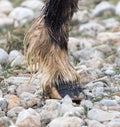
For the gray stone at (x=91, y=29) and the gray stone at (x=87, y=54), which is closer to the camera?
the gray stone at (x=87, y=54)

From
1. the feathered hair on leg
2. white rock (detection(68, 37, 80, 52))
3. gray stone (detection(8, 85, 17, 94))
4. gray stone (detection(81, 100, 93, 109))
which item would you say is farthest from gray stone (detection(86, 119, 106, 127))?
white rock (detection(68, 37, 80, 52))

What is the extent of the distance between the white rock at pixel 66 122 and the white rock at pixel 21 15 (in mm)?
5667

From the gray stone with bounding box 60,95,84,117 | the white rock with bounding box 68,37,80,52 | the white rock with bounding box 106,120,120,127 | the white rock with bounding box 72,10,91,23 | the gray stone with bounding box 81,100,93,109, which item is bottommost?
the white rock with bounding box 106,120,120,127

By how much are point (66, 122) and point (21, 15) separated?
6050 millimetres

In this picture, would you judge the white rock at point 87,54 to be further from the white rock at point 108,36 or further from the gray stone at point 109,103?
the gray stone at point 109,103

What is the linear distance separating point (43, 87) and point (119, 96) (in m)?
0.72

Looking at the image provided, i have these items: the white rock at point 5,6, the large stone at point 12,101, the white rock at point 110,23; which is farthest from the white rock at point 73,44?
the white rock at point 5,6

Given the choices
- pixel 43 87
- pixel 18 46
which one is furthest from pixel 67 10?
pixel 18 46

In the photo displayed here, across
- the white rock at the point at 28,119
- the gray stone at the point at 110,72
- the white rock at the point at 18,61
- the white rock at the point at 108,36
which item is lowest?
the white rock at the point at 28,119

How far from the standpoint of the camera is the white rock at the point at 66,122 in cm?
495

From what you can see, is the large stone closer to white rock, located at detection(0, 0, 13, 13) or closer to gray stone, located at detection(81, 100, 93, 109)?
gray stone, located at detection(81, 100, 93, 109)

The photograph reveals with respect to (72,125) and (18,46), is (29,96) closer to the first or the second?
(72,125)

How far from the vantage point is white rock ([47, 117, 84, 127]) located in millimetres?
4949

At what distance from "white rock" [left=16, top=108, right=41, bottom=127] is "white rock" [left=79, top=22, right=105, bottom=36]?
4786mm
